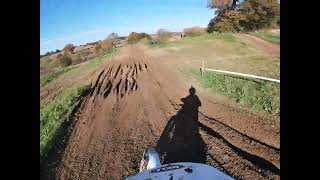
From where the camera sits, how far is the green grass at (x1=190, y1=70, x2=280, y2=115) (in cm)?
278

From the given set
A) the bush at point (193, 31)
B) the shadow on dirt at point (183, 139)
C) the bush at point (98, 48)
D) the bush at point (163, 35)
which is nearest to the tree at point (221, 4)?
the bush at point (193, 31)

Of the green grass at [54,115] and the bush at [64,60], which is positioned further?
the bush at [64,60]

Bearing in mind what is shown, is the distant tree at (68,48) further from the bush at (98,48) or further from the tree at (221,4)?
the tree at (221,4)

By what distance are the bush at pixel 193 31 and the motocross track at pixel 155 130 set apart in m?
0.28

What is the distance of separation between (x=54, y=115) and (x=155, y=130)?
62cm

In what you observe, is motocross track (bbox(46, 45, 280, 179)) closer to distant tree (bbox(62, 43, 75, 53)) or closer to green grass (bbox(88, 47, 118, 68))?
green grass (bbox(88, 47, 118, 68))

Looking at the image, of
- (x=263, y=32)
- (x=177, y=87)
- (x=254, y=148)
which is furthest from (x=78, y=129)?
(x=263, y=32)

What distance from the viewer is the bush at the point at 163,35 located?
114 inches

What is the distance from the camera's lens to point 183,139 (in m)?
2.74

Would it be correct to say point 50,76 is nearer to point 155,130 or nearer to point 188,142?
point 155,130

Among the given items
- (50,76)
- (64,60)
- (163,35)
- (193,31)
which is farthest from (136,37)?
(50,76)

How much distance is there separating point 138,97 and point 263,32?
0.86 meters

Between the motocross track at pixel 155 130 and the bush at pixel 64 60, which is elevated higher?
the bush at pixel 64 60
